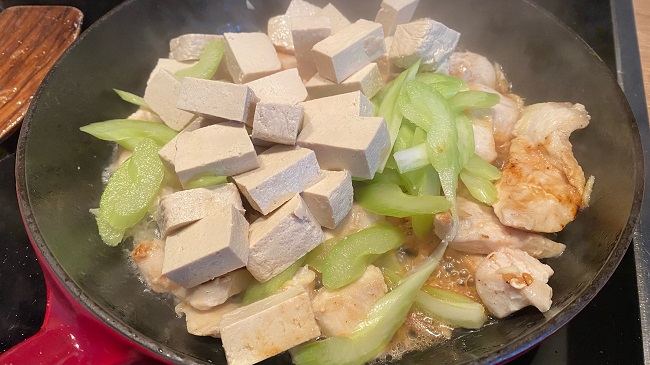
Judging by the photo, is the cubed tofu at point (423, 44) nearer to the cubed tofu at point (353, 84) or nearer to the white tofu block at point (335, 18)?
the cubed tofu at point (353, 84)

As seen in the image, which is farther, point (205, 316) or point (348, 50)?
point (348, 50)

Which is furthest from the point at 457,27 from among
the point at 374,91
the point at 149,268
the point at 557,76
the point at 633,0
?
the point at 149,268

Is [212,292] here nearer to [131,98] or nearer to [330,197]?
[330,197]

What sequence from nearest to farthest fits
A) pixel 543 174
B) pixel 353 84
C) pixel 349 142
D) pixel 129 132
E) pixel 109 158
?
pixel 349 142 < pixel 543 174 < pixel 353 84 < pixel 129 132 < pixel 109 158

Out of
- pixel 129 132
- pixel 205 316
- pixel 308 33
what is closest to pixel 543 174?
pixel 308 33

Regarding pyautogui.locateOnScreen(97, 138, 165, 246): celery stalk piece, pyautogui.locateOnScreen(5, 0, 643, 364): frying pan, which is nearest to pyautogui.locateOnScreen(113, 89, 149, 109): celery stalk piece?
pyautogui.locateOnScreen(5, 0, 643, 364): frying pan

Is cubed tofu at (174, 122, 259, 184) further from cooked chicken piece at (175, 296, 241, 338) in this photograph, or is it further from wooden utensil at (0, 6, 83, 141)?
wooden utensil at (0, 6, 83, 141)
